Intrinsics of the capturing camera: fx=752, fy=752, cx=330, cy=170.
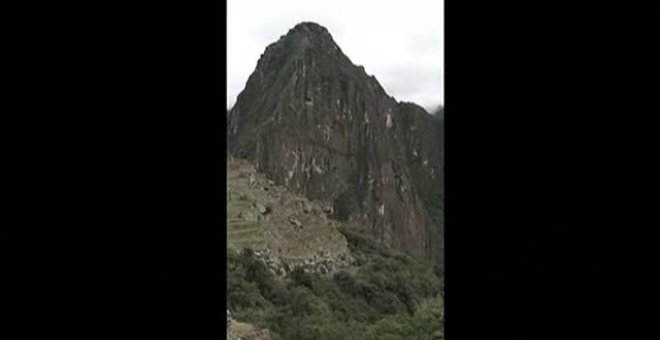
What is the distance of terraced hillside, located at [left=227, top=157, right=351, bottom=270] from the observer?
2992mm

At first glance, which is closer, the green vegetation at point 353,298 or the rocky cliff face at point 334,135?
the green vegetation at point 353,298

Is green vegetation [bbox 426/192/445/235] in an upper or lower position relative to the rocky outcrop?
upper

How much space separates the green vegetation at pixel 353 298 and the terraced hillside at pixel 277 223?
0.07m

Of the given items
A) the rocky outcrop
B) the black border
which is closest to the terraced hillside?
the rocky outcrop

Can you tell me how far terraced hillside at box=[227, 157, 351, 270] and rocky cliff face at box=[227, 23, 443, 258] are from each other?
6 centimetres

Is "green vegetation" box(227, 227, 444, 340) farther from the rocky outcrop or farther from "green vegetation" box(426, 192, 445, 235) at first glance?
"green vegetation" box(426, 192, 445, 235)

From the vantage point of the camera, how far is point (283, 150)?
3.10m

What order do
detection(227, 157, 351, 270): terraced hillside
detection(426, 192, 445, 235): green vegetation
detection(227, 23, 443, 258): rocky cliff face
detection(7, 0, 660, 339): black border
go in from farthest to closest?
detection(227, 157, 351, 270): terraced hillside, detection(227, 23, 443, 258): rocky cliff face, detection(426, 192, 445, 235): green vegetation, detection(7, 0, 660, 339): black border

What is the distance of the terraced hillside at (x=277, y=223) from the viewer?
299 centimetres

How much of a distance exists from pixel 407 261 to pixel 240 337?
69 centimetres

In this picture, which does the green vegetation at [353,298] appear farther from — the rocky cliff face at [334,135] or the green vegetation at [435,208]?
the green vegetation at [435,208]
